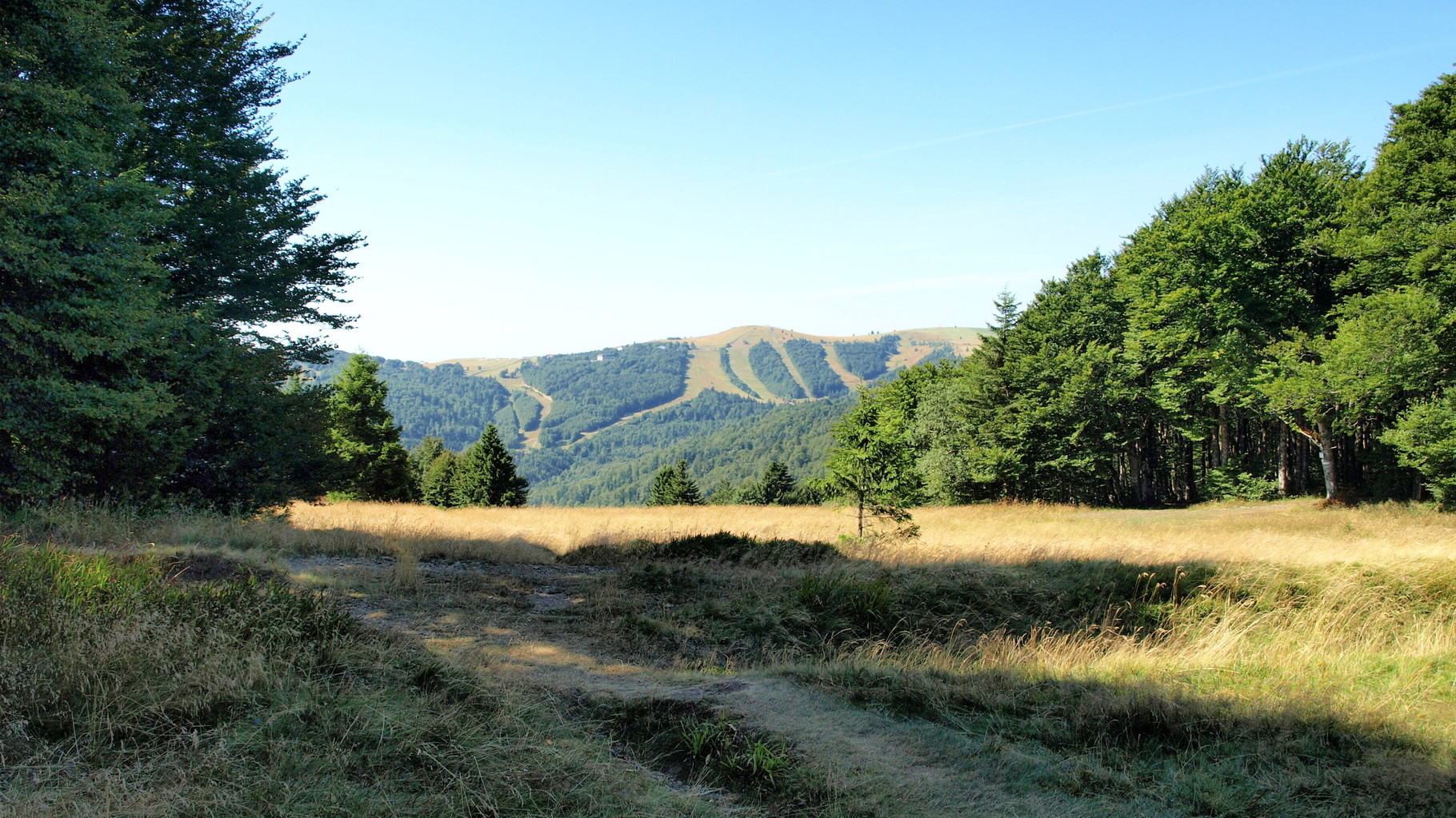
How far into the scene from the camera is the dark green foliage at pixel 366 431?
3922cm

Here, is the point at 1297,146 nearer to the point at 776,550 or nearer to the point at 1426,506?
the point at 1426,506

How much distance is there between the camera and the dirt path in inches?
161

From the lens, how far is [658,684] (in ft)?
19.5

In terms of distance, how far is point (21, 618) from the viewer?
461 cm

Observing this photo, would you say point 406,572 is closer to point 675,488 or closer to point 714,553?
point 714,553

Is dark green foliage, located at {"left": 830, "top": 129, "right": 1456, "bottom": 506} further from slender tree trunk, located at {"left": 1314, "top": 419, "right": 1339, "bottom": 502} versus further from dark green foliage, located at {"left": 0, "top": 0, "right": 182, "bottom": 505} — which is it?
dark green foliage, located at {"left": 0, "top": 0, "right": 182, "bottom": 505}

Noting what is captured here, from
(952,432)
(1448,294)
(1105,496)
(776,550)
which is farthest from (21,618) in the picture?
(1105,496)

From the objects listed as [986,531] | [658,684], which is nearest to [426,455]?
[986,531]

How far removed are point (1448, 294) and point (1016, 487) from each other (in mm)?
19819

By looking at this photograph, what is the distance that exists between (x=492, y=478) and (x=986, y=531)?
35644mm

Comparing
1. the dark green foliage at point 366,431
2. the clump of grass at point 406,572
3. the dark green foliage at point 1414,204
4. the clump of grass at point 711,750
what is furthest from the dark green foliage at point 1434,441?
the dark green foliage at point 366,431

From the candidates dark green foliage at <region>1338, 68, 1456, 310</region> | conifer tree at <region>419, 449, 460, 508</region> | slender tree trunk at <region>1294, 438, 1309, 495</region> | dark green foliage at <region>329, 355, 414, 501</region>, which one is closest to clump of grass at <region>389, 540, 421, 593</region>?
dark green foliage at <region>1338, 68, 1456, 310</region>

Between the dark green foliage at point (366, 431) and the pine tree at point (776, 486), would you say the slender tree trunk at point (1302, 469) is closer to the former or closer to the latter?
the pine tree at point (776, 486)

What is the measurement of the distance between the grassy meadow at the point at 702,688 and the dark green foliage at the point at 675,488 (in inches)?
1834
